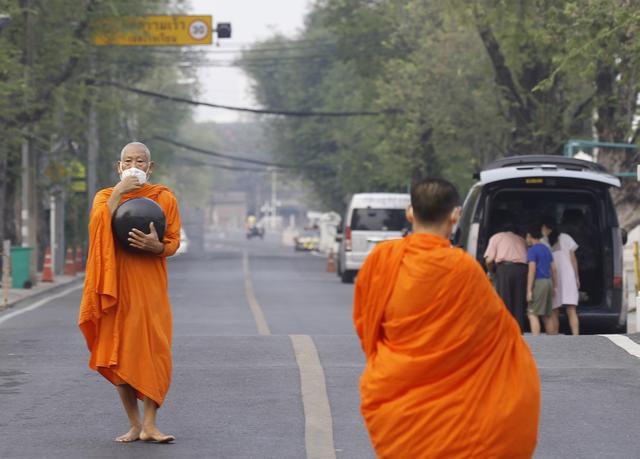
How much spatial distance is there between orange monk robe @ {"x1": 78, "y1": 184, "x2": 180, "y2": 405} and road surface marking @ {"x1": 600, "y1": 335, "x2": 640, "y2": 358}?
217 inches

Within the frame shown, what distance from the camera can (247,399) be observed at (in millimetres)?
11203

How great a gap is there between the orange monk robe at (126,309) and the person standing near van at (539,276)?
912 cm

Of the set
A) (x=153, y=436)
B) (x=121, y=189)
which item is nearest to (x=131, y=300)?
(x=121, y=189)

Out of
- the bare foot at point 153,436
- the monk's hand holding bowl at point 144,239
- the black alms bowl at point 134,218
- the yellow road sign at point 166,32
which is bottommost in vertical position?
the bare foot at point 153,436

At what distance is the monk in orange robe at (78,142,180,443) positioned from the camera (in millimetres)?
9133

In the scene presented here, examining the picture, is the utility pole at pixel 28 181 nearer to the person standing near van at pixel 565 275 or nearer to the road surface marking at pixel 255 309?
the road surface marking at pixel 255 309

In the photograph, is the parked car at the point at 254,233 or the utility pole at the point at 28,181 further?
the parked car at the point at 254,233

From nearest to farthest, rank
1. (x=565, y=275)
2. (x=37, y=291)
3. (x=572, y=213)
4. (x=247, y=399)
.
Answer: (x=247, y=399) < (x=565, y=275) < (x=572, y=213) < (x=37, y=291)

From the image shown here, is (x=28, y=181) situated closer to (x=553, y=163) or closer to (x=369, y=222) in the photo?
(x=369, y=222)

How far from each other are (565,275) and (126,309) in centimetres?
972

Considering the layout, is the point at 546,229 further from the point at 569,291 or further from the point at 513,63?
the point at 513,63

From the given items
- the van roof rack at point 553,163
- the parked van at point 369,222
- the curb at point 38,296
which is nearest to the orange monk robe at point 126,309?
the van roof rack at point 553,163

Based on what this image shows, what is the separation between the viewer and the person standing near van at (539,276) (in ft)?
59.0

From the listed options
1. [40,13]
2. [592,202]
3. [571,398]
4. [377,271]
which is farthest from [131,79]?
[377,271]
